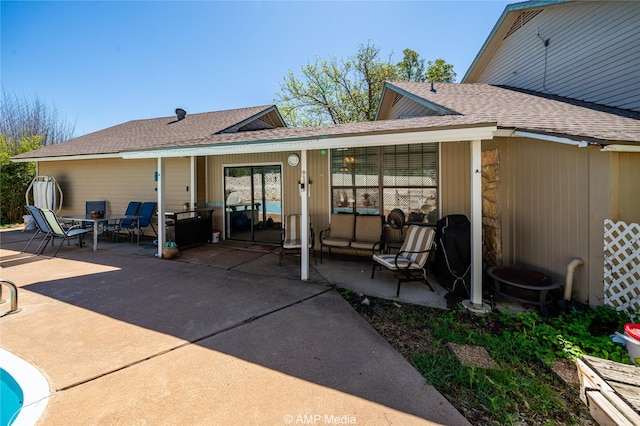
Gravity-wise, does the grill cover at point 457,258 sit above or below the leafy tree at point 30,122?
below

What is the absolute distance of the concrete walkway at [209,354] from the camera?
2104mm

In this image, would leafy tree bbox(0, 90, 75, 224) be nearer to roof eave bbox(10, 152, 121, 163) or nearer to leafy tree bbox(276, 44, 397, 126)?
roof eave bbox(10, 152, 121, 163)

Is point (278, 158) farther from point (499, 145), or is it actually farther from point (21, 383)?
point (21, 383)

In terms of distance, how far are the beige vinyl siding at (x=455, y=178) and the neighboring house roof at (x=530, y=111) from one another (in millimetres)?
737

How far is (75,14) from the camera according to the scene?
8.71m

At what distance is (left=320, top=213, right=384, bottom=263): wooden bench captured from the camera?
6078mm

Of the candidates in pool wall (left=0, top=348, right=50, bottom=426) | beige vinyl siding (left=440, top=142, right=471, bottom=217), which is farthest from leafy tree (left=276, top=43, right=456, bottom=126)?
pool wall (left=0, top=348, right=50, bottom=426)

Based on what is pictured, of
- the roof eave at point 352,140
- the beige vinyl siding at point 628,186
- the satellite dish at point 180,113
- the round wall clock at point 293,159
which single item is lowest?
the beige vinyl siding at point 628,186

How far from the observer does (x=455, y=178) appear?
6.02 m

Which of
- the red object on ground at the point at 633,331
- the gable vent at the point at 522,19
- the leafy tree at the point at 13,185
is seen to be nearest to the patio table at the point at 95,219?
the leafy tree at the point at 13,185

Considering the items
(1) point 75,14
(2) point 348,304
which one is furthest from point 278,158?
(1) point 75,14

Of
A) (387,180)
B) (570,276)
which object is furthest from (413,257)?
(387,180)

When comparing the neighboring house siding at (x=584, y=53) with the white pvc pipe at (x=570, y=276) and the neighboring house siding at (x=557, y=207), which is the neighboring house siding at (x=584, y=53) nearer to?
the neighboring house siding at (x=557, y=207)

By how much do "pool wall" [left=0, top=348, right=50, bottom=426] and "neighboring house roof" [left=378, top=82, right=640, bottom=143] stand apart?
5.32 metres
